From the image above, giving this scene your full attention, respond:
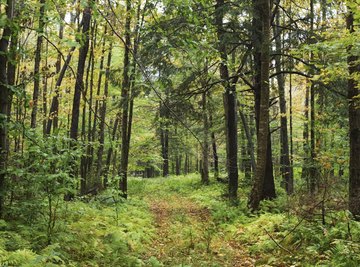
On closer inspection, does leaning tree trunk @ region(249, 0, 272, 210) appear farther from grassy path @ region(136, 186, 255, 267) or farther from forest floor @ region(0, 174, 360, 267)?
grassy path @ region(136, 186, 255, 267)

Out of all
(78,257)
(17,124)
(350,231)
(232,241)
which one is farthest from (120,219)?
(350,231)

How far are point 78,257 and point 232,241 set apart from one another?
4.12 metres

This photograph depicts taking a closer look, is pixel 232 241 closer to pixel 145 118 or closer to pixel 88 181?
pixel 88 181

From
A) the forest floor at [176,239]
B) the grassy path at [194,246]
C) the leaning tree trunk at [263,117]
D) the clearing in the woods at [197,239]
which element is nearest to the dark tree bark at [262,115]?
the leaning tree trunk at [263,117]

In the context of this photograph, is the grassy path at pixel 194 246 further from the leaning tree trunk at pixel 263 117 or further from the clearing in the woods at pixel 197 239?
the leaning tree trunk at pixel 263 117

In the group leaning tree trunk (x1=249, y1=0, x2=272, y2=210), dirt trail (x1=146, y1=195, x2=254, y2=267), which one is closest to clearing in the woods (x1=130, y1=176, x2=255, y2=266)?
dirt trail (x1=146, y1=195, x2=254, y2=267)

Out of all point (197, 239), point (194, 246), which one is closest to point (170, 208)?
point (197, 239)

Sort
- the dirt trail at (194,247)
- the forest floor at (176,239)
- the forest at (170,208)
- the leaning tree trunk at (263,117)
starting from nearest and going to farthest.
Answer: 1. the forest at (170,208)
2. the forest floor at (176,239)
3. the dirt trail at (194,247)
4. the leaning tree trunk at (263,117)

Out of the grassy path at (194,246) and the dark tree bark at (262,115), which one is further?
the dark tree bark at (262,115)

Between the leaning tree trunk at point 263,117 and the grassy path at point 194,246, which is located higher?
the leaning tree trunk at point 263,117

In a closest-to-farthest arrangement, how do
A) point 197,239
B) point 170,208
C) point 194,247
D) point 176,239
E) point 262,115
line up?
point 194,247 → point 197,239 → point 176,239 → point 262,115 → point 170,208

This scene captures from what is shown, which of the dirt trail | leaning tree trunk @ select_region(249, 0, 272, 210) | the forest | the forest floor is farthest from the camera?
leaning tree trunk @ select_region(249, 0, 272, 210)

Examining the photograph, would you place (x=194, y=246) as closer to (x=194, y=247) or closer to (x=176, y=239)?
(x=194, y=247)

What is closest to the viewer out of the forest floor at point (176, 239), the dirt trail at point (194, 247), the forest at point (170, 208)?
the forest at point (170, 208)
